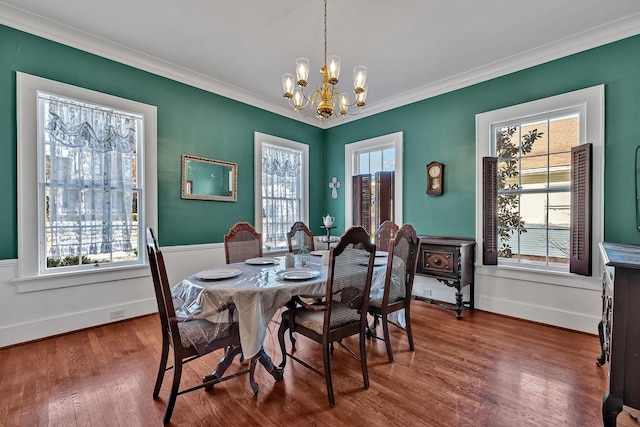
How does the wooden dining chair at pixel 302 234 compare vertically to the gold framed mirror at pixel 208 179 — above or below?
below

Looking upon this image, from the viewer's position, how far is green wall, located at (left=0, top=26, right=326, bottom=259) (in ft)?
8.67

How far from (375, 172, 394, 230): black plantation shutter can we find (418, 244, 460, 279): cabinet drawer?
0.97 m

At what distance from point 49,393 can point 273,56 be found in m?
3.57

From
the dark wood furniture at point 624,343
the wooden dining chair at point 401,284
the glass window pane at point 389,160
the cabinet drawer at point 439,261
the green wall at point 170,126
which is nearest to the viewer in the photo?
the dark wood furniture at point 624,343

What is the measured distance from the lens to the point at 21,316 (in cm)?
270

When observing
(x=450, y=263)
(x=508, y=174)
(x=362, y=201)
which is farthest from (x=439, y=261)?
(x=362, y=201)

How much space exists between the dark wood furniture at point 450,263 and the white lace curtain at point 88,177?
3602mm

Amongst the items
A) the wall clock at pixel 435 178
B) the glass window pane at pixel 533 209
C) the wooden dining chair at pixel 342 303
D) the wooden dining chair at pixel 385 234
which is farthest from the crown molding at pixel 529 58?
the wooden dining chair at pixel 342 303

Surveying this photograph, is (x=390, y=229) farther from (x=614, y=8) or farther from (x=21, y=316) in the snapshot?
(x=21, y=316)

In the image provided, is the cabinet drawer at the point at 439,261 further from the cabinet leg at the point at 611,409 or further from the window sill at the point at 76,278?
the window sill at the point at 76,278

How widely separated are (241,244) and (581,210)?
3.47 metres

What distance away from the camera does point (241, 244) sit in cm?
305

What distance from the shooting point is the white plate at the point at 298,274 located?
2.04 m

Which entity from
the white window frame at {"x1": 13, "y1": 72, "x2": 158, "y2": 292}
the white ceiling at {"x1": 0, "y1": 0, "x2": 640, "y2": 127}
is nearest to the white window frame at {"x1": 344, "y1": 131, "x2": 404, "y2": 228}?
the white ceiling at {"x1": 0, "y1": 0, "x2": 640, "y2": 127}
